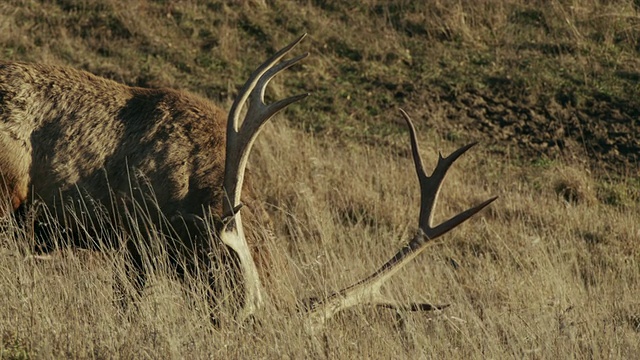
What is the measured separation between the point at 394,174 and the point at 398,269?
14.6 ft

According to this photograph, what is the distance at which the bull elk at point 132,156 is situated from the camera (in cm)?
596

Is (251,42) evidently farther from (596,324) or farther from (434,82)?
(596,324)

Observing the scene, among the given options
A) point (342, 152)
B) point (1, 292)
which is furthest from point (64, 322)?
point (342, 152)

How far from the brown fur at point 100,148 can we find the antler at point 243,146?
28 centimetres

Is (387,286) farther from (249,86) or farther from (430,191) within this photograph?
(249,86)

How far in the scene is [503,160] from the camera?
11.5 m

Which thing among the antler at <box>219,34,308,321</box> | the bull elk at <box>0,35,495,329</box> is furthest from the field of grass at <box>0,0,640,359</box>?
the bull elk at <box>0,35,495,329</box>

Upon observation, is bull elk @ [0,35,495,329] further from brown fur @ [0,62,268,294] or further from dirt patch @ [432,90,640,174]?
dirt patch @ [432,90,640,174]

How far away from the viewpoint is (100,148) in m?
6.56

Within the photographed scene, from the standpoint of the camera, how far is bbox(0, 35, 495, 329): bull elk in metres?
5.96

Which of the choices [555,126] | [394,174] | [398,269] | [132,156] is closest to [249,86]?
[132,156]

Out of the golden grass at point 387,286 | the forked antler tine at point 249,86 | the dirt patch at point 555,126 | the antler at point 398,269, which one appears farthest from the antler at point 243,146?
the dirt patch at point 555,126

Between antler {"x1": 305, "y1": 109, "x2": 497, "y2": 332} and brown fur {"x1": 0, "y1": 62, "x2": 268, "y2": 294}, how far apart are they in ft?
3.74

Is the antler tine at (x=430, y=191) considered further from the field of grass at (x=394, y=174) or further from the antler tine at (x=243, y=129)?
the antler tine at (x=243, y=129)
